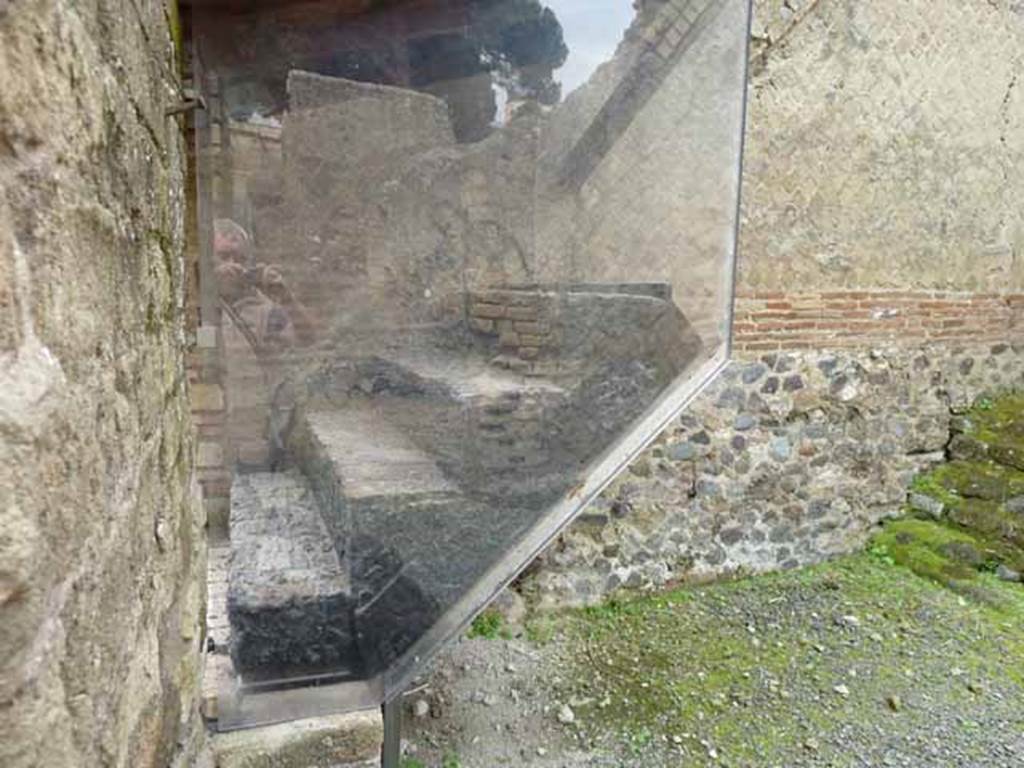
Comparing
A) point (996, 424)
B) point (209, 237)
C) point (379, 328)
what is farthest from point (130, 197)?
point (996, 424)

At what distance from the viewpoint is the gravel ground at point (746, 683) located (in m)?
2.75

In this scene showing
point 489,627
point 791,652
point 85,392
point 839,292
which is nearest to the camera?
point 85,392

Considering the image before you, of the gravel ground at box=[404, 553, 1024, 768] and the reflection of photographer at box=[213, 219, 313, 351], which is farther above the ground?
the reflection of photographer at box=[213, 219, 313, 351]

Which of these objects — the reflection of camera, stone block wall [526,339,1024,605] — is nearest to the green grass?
stone block wall [526,339,1024,605]

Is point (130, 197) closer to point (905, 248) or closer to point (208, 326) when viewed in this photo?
point (208, 326)

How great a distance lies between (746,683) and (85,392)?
321 cm

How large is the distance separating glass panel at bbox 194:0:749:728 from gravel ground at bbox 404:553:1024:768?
1.63 meters

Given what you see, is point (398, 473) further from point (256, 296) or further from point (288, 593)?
point (256, 296)

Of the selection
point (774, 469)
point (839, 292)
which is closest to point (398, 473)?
point (774, 469)

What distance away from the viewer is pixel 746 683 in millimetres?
3160

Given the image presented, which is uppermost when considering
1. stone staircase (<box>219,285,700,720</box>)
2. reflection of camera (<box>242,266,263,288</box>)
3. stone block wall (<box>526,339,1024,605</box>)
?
reflection of camera (<box>242,266,263,288</box>)

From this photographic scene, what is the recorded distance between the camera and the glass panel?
1.29 m

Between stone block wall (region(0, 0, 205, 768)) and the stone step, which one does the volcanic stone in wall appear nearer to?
the stone step

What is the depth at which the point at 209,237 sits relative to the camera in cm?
143
